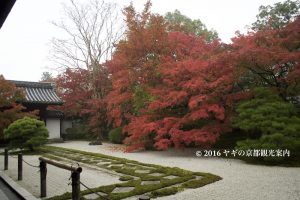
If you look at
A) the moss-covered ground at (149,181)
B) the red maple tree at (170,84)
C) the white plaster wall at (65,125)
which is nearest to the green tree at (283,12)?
the red maple tree at (170,84)

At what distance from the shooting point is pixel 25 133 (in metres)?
17.9

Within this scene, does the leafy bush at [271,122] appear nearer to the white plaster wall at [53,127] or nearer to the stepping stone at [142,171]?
the stepping stone at [142,171]

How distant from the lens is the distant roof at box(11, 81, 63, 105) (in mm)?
25625

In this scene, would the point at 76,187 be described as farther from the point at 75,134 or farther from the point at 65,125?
the point at 65,125

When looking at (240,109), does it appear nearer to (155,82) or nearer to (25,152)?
(155,82)

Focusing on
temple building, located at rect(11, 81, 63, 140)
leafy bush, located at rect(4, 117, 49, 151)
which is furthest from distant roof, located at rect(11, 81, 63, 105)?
leafy bush, located at rect(4, 117, 49, 151)

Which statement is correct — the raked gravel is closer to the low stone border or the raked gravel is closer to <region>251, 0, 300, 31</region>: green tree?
the low stone border

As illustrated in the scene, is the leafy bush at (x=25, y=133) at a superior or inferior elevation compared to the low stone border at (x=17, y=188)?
superior

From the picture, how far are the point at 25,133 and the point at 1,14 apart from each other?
14842 mm

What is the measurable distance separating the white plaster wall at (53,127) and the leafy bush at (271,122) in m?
19.5

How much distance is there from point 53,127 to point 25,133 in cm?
987

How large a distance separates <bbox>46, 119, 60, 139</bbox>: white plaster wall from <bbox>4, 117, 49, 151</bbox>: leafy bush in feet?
28.6

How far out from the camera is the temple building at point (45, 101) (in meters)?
25.7

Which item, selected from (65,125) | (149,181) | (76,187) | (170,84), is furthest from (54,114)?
(76,187)
